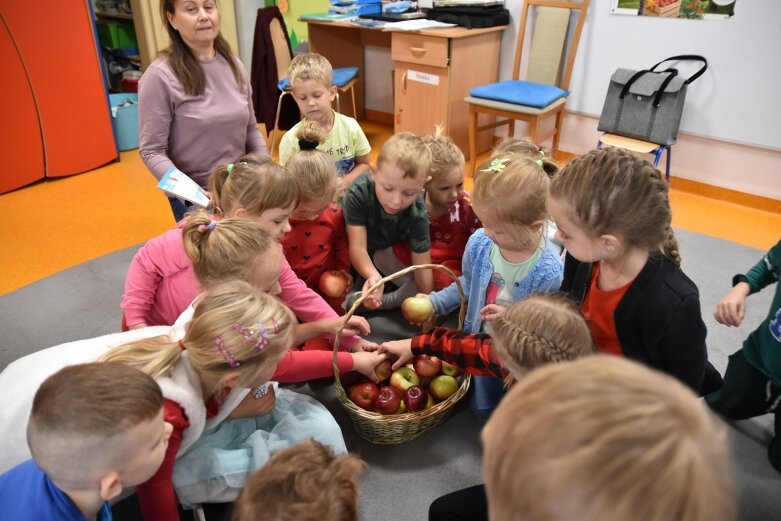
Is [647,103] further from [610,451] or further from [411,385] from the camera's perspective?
[610,451]

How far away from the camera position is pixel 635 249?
126 centimetres

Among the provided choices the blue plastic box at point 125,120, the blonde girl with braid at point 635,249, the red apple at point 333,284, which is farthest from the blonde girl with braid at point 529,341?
the blue plastic box at point 125,120

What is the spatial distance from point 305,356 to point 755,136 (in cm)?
307

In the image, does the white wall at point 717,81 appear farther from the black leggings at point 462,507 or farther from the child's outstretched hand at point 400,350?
the black leggings at point 462,507

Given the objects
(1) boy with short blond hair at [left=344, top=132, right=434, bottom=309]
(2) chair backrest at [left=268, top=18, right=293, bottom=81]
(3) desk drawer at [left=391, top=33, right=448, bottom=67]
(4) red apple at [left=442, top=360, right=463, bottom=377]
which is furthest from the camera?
(2) chair backrest at [left=268, top=18, right=293, bottom=81]

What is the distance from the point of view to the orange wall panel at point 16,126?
3.29 metres

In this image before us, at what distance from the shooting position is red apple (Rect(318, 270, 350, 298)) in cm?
208

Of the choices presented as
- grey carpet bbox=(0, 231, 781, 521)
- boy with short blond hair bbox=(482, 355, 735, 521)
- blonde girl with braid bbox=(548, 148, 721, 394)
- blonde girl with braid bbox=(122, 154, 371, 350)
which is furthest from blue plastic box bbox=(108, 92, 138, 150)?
boy with short blond hair bbox=(482, 355, 735, 521)

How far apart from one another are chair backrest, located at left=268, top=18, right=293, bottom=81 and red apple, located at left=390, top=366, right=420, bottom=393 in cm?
302

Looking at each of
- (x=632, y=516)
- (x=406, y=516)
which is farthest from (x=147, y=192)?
(x=632, y=516)

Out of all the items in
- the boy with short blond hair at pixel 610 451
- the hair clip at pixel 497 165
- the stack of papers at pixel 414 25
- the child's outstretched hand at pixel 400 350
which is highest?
the stack of papers at pixel 414 25

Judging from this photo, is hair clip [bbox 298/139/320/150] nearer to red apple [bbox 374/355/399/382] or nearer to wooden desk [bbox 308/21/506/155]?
red apple [bbox 374/355/399/382]

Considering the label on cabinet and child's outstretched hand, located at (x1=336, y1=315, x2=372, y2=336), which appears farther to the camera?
the label on cabinet

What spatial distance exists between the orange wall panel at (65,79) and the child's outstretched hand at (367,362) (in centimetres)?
305
